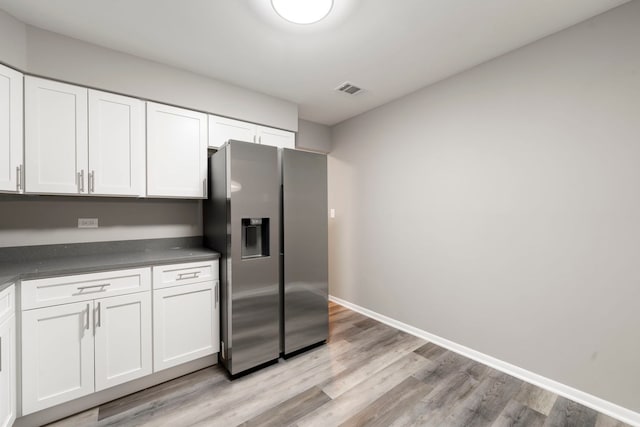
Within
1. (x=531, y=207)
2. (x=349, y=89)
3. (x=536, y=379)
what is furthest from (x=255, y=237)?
(x=536, y=379)

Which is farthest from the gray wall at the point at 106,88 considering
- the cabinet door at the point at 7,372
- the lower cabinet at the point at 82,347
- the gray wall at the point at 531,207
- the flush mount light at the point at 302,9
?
the gray wall at the point at 531,207

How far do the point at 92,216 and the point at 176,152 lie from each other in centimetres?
88

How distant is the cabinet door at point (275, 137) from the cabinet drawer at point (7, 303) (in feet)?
6.92

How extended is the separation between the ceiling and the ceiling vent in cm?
12

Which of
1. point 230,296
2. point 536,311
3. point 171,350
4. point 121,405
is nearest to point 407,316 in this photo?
point 536,311

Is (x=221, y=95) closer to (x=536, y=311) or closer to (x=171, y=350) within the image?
(x=171, y=350)

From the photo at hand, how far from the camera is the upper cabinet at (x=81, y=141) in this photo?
5.95ft

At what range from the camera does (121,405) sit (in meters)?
1.81

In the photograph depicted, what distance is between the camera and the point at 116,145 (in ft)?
6.81

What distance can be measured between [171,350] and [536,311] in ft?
9.41

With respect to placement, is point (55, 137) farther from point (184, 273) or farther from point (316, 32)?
point (316, 32)

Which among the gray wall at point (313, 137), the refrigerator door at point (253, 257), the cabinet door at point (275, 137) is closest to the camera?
the refrigerator door at point (253, 257)

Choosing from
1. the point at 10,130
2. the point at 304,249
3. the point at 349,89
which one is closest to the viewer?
the point at 10,130

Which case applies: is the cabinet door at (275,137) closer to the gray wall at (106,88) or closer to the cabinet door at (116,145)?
the gray wall at (106,88)
